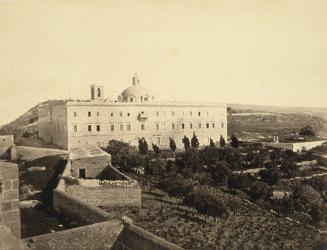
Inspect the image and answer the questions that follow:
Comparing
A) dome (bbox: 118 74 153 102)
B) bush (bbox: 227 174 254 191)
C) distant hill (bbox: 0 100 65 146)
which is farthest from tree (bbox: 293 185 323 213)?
distant hill (bbox: 0 100 65 146)

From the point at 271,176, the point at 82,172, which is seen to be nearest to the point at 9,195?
the point at 82,172

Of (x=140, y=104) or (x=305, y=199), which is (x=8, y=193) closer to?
(x=305, y=199)

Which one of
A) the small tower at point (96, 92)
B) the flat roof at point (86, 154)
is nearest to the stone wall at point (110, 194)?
the flat roof at point (86, 154)

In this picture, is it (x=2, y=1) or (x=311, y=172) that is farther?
(x=311, y=172)

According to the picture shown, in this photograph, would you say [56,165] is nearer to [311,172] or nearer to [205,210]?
[205,210]

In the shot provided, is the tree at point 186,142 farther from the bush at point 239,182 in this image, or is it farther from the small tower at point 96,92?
the bush at point 239,182

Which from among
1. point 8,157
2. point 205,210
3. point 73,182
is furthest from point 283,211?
point 8,157

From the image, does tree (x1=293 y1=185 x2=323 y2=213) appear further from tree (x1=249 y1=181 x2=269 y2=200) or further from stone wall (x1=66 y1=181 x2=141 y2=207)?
stone wall (x1=66 y1=181 x2=141 y2=207)
